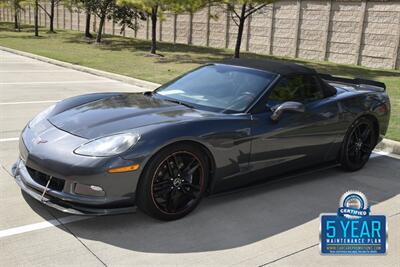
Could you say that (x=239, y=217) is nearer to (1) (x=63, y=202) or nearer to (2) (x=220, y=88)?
(2) (x=220, y=88)

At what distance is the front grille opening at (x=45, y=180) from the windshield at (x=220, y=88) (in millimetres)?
1546

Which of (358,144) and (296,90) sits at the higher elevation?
(296,90)

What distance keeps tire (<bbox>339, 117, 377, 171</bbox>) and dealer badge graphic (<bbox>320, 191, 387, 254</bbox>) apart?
1508 millimetres

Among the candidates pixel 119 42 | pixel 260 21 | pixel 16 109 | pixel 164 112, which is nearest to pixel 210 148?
pixel 164 112

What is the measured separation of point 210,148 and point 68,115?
1.37 metres

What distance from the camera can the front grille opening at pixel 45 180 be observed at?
374 cm

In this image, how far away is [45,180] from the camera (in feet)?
12.6

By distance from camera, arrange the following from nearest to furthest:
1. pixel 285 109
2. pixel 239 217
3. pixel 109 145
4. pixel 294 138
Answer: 1. pixel 109 145
2. pixel 239 217
3. pixel 285 109
4. pixel 294 138

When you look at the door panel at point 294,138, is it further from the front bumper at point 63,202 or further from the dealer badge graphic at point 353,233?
the front bumper at point 63,202

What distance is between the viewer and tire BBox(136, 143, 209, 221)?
3820 millimetres

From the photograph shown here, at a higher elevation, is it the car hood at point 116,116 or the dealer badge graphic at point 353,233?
the car hood at point 116,116

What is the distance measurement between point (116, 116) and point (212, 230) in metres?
1.31

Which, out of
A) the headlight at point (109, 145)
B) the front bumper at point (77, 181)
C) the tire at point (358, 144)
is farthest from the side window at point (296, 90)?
the front bumper at point (77, 181)

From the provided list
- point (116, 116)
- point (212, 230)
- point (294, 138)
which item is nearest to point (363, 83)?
point (294, 138)
